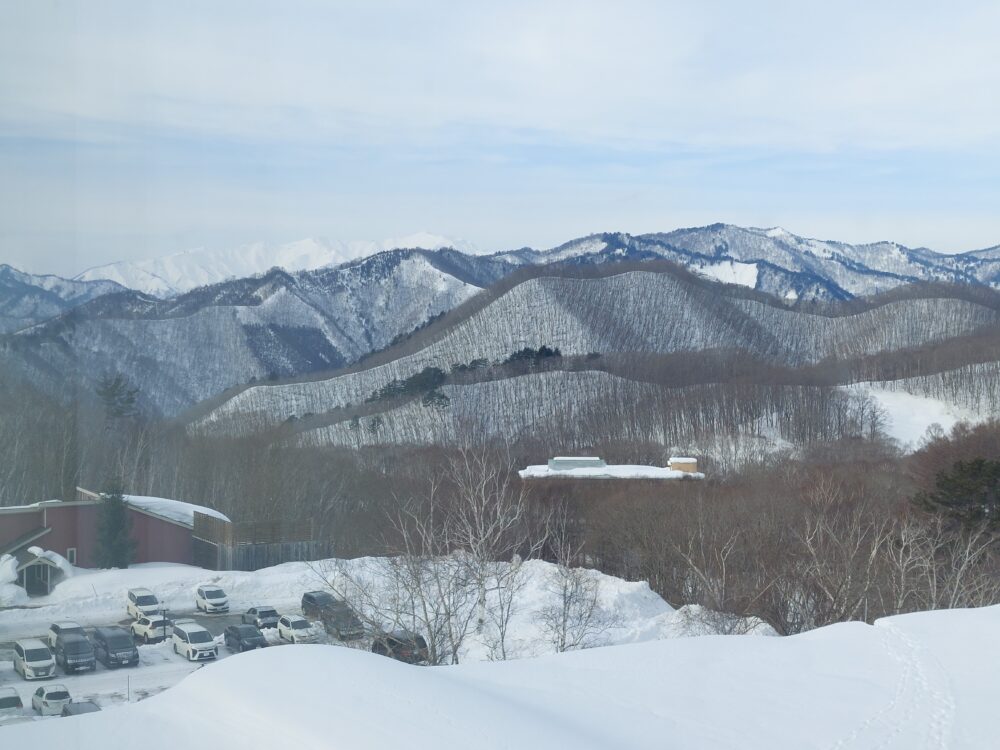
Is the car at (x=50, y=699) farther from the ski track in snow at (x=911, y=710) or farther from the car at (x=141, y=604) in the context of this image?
the ski track in snow at (x=911, y=710)

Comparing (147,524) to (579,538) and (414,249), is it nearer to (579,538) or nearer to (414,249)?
(579,538)

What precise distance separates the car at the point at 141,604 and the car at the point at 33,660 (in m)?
4.48

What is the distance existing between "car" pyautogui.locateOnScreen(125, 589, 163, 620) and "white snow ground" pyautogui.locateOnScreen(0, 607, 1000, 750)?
30.1 feet

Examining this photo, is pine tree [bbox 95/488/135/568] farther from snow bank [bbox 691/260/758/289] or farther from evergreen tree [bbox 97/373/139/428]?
snow bank [bbox 691/260/758/289]

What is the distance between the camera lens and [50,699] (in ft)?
26.1

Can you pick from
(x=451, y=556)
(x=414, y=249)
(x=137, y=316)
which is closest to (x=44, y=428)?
(x=451, y=556)

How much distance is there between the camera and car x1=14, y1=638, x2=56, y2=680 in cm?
861

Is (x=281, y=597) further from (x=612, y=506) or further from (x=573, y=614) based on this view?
(x=612, y=506)

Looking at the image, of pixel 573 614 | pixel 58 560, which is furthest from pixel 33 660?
pixel 573 614

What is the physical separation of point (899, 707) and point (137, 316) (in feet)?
117

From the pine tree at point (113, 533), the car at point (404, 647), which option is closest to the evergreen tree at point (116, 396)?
the pine tree at point (113, 533)

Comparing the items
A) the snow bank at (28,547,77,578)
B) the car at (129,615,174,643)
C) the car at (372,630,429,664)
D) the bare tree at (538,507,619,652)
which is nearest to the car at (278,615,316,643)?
the car at (129,615,174,643)

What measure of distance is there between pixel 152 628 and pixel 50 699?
5.22m

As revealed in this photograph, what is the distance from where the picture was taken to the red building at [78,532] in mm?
9883
